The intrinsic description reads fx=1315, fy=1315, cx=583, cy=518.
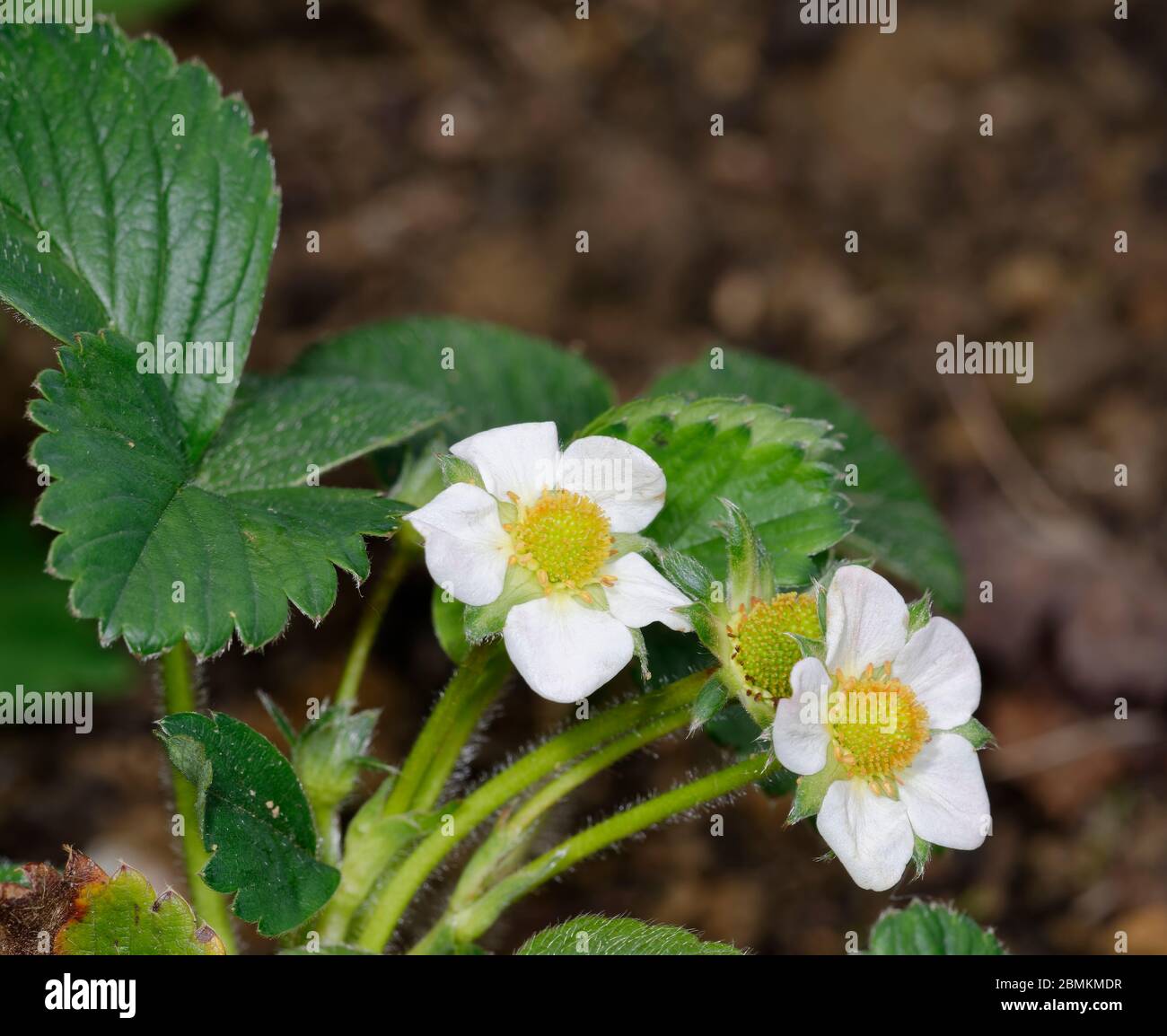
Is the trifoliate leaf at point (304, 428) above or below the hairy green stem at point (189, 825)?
above

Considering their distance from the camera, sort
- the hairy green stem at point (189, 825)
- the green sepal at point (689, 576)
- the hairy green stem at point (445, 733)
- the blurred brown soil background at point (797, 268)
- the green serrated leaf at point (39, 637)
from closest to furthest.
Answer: the green sepal at point (689, 576) < the hairy green stem at point (445, 733) < the hairy green stem at point (189, 825) < the green serrated leaf at point (39, 637) < the blurred brown soil background at point (797, 268)

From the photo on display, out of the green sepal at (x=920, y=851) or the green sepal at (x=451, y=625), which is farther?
the green sepal at (x=451, y=625)

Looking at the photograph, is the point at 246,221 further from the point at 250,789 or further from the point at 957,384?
the point at 957,384

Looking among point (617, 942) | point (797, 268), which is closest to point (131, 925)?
point (617, 942)

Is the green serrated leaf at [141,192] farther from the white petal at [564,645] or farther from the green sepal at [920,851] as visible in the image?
the green sepal at [920,851]

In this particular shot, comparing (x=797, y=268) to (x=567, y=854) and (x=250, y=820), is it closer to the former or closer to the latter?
(x=567, y=854)

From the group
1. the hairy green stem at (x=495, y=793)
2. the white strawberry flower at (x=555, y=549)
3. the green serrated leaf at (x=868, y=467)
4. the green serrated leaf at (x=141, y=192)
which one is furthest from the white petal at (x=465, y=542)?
the green serrated leaf at (x=868, y=467)

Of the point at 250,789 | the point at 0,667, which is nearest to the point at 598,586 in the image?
the point at 250,789

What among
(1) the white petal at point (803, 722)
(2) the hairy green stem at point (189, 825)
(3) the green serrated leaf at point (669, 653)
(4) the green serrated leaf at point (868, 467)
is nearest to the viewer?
(1) the white petal at point (803, 722)
